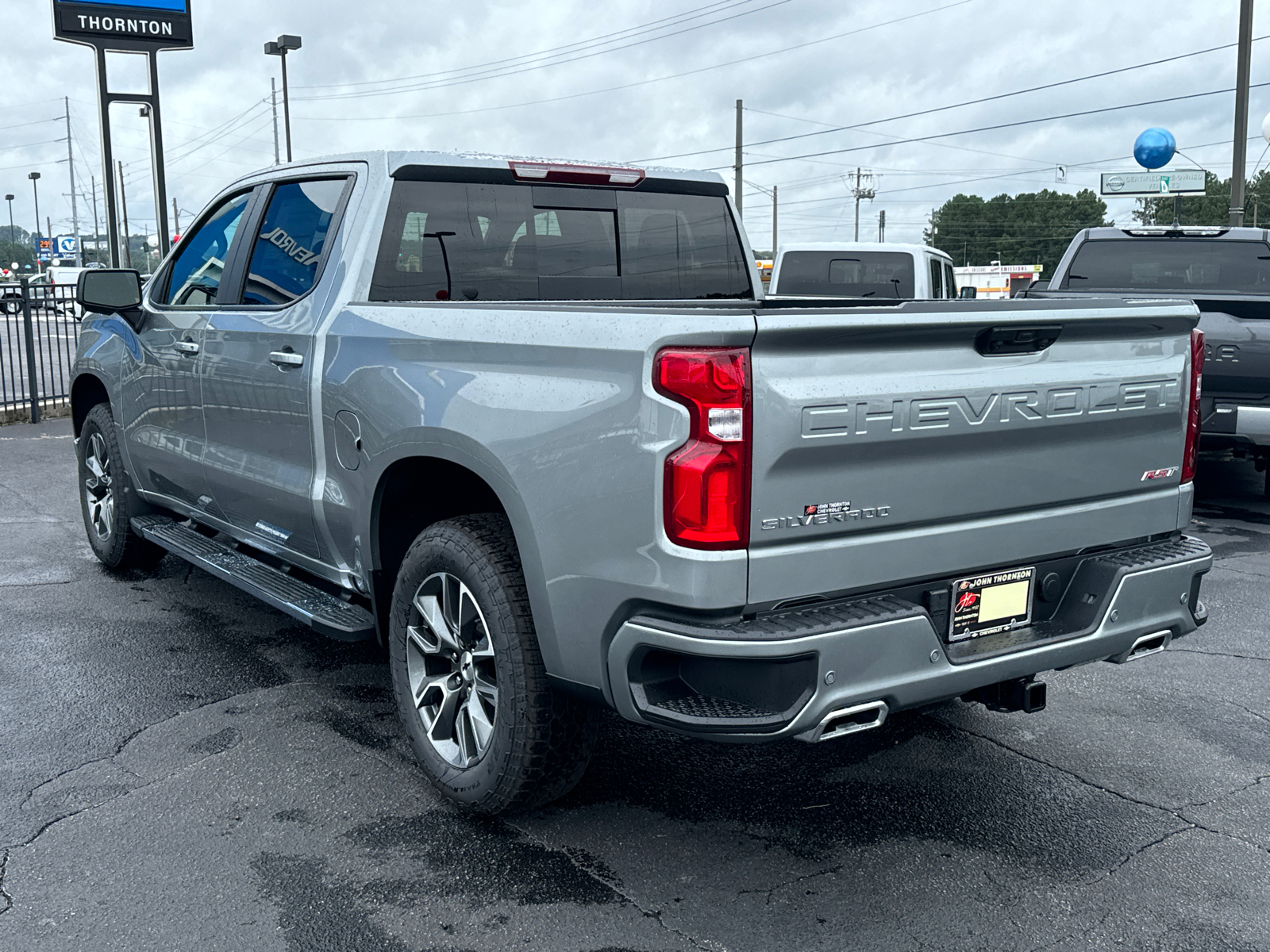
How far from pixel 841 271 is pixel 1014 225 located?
118 metres

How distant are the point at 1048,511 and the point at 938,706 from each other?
146cm

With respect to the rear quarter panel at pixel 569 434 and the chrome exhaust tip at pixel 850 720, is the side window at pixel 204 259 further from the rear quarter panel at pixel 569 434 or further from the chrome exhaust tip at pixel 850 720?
the chrome exhaust tip at pixel 850 720

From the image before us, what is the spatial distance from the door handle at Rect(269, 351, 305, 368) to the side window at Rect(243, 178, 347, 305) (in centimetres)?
21

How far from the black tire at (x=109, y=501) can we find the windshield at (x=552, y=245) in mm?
2666

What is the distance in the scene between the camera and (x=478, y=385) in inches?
128

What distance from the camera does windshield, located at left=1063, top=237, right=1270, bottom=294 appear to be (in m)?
9.77

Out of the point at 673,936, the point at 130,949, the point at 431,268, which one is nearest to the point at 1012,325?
the point at 673,936

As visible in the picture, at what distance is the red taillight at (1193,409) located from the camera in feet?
11.6

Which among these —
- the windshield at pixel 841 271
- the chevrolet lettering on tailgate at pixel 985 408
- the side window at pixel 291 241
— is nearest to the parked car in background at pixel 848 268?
the windshield at pixel 841 271

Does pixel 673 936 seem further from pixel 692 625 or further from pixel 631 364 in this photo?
pixel 631 364

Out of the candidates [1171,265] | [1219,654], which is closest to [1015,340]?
[1219,654]

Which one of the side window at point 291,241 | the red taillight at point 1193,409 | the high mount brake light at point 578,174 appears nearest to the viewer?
the red taillight at point 1193,409

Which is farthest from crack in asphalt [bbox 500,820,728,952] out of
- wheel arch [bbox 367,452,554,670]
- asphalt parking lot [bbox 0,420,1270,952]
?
wheel arch [bbox 367,452,554,670]

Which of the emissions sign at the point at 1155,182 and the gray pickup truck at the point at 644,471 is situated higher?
the emissions sign at the point at 1155,182
